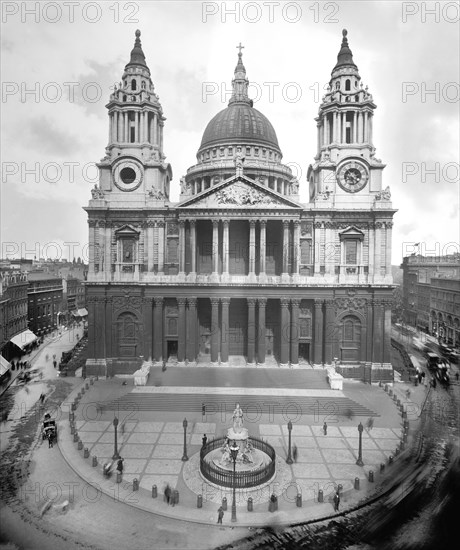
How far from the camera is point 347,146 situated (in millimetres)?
44250

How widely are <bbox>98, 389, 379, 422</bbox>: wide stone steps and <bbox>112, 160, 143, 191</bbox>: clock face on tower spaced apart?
73.3 ft

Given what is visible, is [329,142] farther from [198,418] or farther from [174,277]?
[198,418]

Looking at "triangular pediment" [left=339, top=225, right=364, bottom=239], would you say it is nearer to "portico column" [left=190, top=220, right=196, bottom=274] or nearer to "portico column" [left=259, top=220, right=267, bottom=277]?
"portico column" [left=259, top=220, right=267, bottom=277]

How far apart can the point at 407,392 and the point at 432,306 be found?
4037 centimetres

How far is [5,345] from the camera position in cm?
5153

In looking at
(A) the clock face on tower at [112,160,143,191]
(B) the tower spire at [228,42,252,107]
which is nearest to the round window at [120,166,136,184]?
(A) the clock face on tower at [112,160,143,191]

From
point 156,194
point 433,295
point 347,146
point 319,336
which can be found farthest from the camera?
point 433,295

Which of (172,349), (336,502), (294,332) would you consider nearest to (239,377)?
(294,332)

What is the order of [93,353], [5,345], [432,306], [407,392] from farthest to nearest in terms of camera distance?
[432,306] < [5,345] < [93,353] < [407,392]

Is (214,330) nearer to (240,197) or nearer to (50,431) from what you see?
(240,197)

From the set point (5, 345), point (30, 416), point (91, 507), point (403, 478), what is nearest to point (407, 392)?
point (403, 478)

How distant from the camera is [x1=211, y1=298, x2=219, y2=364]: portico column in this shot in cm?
4266

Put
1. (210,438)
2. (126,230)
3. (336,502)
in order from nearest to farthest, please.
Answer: (336,502), (210,438), (126,230)

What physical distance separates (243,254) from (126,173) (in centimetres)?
1585
